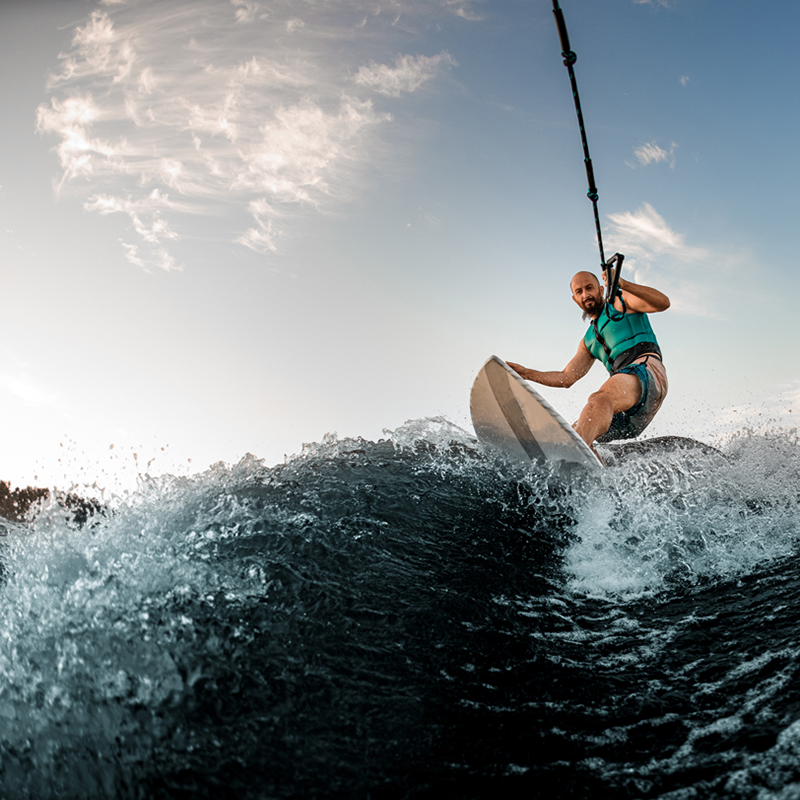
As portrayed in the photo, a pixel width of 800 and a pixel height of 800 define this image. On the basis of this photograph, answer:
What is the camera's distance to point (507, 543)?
4059mm

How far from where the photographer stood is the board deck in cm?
472

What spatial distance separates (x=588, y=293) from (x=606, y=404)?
4.78 feet

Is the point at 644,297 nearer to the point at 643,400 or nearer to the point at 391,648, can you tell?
the point at 643,400

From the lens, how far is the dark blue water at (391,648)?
196 centimetres

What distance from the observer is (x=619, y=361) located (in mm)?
5836

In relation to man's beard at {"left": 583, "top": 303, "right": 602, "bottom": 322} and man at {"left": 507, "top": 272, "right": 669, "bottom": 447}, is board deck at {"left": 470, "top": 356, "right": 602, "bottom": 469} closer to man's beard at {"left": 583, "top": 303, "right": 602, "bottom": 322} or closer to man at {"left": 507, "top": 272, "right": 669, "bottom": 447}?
man at {"left": 507, "top": 272, "right": 669, "bottom": 447}

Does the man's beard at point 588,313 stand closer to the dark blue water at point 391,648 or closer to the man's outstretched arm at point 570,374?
the man's outstretched arm at point 570,374

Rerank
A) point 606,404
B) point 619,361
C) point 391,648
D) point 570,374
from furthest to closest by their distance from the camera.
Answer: point 570,374, point 619,361, point 606,404, point 391,648

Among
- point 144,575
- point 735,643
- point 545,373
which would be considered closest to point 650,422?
point 545,373

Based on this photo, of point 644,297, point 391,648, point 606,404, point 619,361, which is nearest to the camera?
point 391,648

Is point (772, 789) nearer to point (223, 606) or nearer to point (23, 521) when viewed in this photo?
point (223, 606)

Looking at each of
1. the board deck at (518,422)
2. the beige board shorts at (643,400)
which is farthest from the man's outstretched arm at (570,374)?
the board deck at (518,422)

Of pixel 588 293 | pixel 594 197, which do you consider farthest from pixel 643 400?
pixel 594 197

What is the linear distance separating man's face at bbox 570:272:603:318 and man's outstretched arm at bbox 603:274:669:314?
11.1 inches
